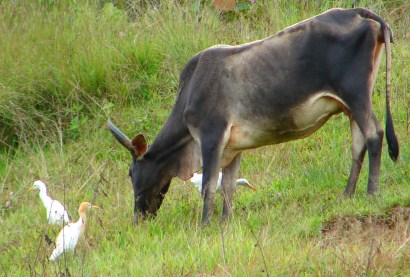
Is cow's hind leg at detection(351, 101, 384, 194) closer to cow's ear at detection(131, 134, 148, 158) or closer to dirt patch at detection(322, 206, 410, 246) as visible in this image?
dirt patch at detection(322, 206, 410, 246)

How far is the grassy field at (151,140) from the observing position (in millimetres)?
6723

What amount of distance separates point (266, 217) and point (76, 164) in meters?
3.48

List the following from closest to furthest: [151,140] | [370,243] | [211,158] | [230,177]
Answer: [370,243] < [211,158] < [230,177] < [151,140]

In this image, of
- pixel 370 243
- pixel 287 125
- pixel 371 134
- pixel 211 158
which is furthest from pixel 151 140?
pixel 370 243

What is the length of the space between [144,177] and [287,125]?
1437mm

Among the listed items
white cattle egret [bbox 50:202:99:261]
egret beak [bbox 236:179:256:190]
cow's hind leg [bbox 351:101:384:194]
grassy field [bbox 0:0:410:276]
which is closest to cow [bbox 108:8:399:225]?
Answer: cow's hind leg [bbox 351:101:384:194]

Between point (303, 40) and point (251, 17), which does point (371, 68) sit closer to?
point (303, 40)

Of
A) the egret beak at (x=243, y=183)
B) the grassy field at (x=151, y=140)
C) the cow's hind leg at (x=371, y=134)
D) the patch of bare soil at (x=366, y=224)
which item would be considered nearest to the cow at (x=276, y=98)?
the cow's hind leg at (x=371, y=134)

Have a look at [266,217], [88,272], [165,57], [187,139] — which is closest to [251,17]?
[165,57]

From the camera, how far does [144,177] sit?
28.7ft

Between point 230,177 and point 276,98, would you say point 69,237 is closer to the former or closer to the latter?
point 230,177

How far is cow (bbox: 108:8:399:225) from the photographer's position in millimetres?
7754

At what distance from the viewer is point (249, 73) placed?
8.11 metres

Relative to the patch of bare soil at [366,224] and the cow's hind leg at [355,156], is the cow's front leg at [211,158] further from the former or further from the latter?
the patch of bare soil at [366,224]
